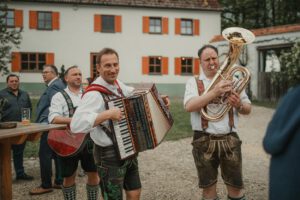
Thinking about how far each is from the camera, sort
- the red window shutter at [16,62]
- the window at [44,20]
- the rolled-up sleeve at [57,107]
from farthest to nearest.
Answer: the window at [44,20] < the red window shutter at [16,62] < the rolled-up sleeve at [57,107]

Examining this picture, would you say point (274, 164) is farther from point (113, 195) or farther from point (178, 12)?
point (178, 12)

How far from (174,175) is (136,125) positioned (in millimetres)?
3596

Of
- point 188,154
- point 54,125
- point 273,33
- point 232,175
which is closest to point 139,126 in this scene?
point 232,175

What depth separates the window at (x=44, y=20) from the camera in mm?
24656

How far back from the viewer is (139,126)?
3406 mm

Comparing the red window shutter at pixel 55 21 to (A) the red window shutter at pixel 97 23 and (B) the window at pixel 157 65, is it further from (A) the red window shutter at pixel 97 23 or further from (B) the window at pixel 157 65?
(B) the window at pixel 157 65

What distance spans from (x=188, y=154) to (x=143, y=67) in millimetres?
17422

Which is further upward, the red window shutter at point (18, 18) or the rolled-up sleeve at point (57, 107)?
the red window shutter at point (18, 18)

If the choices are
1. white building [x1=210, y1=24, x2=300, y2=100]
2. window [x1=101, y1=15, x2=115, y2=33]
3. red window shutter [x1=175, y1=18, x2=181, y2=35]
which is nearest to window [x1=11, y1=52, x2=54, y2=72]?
window [x1=101, y1=15, x2=115, y2=33]

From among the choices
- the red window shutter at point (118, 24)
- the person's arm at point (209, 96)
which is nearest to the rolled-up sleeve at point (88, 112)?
the person's arm at point (209, 96)

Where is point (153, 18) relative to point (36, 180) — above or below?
above

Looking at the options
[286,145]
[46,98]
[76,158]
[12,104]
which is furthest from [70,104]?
[286,145]

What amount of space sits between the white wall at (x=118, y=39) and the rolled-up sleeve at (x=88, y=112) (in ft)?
71.8

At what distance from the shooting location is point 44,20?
24.7 metres
